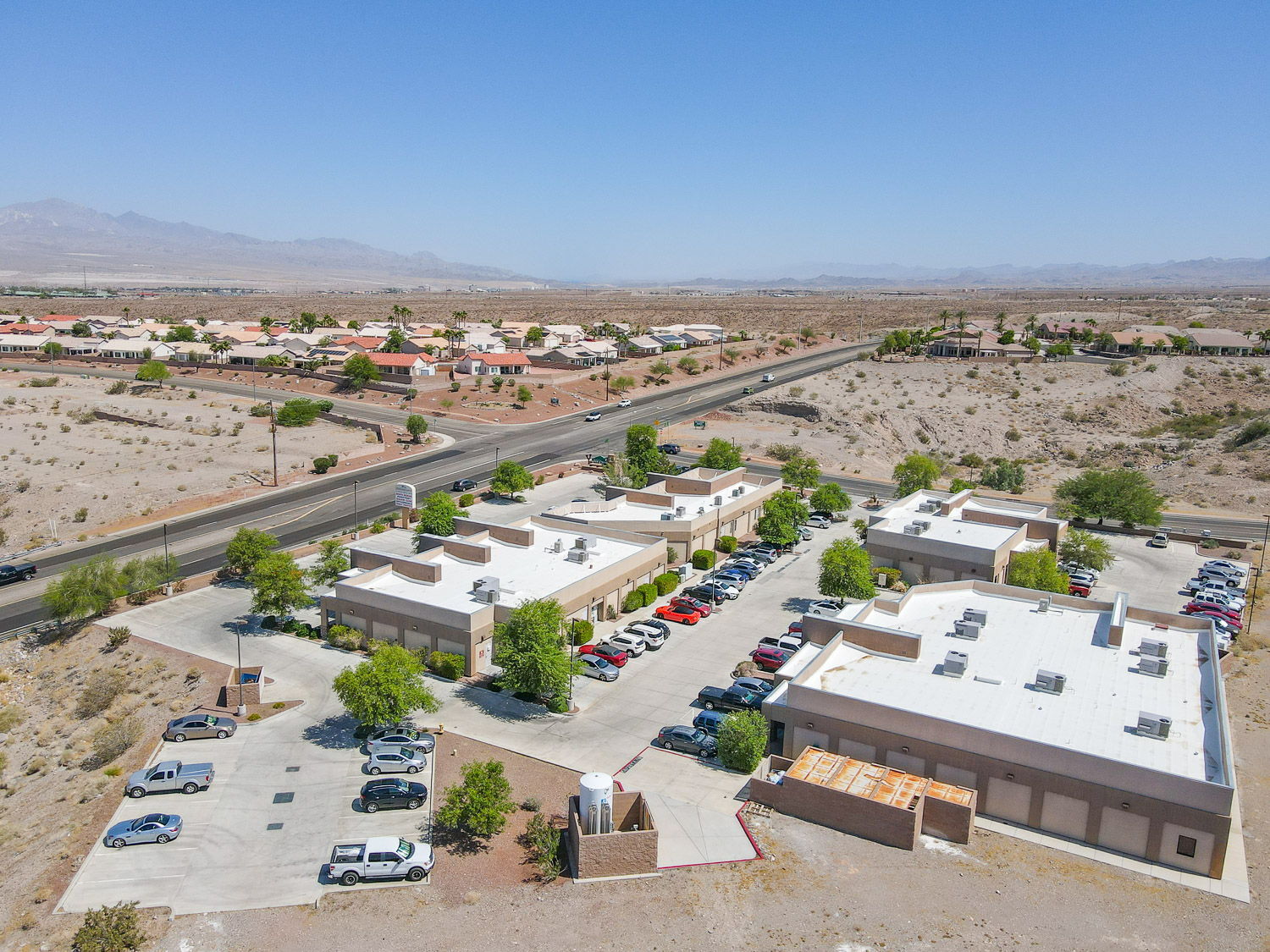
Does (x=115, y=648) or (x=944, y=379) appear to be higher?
(x=944, y=379)

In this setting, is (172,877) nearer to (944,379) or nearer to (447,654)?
(447,654)

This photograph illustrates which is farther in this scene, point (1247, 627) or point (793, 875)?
point (1247, 627)

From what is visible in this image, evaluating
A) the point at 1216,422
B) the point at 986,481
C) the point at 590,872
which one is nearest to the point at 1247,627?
the point at 986,481

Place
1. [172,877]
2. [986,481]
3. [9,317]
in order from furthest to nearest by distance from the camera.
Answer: [9,317], [986,481], [172,877]

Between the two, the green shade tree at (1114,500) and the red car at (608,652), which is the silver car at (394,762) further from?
the green shade tree at (1114,500)

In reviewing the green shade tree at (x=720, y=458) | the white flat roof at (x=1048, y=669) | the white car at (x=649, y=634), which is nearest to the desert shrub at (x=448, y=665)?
the white car at (x=649, y=634)

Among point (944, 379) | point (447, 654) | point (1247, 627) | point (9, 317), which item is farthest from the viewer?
point (9, 317)

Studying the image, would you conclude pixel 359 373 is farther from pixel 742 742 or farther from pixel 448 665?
pixel 742 742
